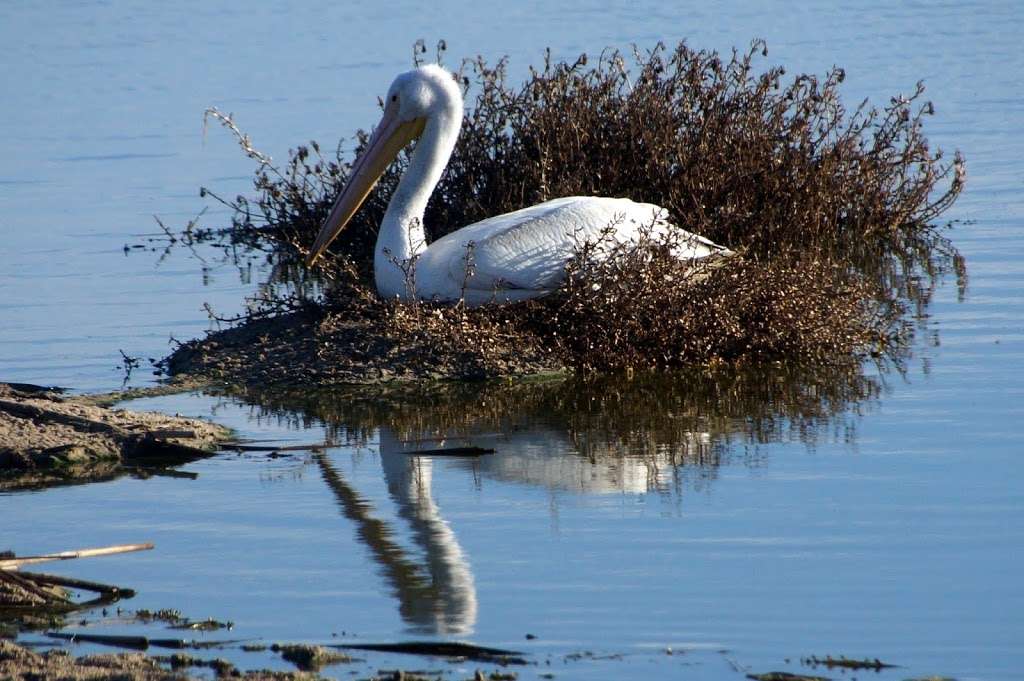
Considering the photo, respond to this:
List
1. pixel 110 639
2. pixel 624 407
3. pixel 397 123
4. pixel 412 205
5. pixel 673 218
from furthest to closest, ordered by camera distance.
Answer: pixel 673 218, pixel 397 123, pixel 412 205, pixel 624 407, pixel 110 639

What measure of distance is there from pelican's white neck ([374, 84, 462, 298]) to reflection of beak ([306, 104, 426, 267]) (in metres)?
0.14

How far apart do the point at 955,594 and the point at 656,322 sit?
3.17 metres

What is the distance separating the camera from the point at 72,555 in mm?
4875

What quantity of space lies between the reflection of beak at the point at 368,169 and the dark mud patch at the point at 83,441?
2083mm

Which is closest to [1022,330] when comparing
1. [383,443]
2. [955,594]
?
[383,443]

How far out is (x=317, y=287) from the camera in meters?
10.1

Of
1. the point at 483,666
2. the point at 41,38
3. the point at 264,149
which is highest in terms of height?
the point at 41,38

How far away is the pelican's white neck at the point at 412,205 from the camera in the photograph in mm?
8094

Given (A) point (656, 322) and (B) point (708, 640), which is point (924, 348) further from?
(B) point (708, 640)

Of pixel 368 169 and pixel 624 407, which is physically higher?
pixel 368 169

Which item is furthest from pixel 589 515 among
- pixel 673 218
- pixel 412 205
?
pixel 673 218

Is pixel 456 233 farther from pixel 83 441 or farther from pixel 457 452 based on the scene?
pixel 83 441

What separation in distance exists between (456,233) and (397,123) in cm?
86

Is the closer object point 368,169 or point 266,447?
point 266,447
